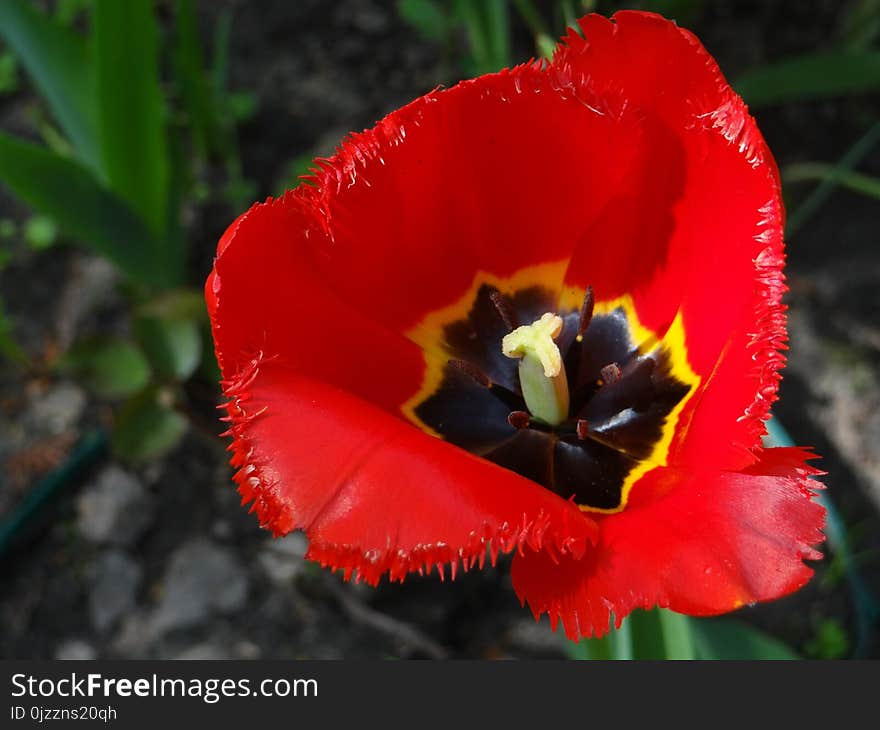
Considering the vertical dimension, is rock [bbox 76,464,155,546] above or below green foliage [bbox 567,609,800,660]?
below

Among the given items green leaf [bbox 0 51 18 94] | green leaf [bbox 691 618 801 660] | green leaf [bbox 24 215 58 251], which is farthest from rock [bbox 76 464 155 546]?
green leaf [bbox 691 618 801 660]

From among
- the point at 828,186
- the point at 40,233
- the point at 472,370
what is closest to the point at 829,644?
the point at 828,186

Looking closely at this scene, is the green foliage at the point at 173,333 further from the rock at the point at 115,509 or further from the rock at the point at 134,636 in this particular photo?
the rock at the point at 134,636

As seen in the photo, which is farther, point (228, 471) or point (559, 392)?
point (228, 471)

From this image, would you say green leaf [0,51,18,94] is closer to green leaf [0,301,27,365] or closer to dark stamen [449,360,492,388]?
green leaf [0,301,27,365]

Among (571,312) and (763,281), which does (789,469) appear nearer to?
(763,281)

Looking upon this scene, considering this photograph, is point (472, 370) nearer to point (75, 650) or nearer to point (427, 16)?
point (75, 650)
